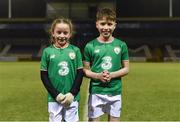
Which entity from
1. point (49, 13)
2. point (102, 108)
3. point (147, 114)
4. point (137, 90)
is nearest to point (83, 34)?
point (49, 13)

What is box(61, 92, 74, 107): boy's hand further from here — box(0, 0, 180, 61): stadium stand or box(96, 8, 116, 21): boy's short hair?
box(0, 0, 180, 61): stadium stand

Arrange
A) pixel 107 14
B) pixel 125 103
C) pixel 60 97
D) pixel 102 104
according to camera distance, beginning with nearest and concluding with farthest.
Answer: pixel 60 97
pixel 107 14
pixel 102 104
pixel 125 103

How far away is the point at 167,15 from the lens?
45.5 meters

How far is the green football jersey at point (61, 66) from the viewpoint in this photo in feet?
14.8

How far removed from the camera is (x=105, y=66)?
482 cm

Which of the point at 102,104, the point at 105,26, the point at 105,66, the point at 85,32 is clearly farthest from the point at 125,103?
the point at 85,32

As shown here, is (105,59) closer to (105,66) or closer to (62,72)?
(105,66)

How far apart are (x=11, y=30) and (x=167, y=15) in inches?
620

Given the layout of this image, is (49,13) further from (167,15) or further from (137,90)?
(137,90)

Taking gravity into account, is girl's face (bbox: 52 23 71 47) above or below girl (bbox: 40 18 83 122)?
above

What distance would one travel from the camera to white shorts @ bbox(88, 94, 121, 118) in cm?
488

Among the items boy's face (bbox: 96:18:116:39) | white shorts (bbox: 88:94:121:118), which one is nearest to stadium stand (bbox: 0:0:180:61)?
white shorts (bbox: 88:94:121:118)

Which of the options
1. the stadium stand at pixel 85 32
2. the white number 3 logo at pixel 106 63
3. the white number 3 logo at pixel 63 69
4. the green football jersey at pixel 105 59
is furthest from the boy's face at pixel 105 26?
the stadium stand at pixel 85 32

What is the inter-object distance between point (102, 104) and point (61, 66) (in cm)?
71
